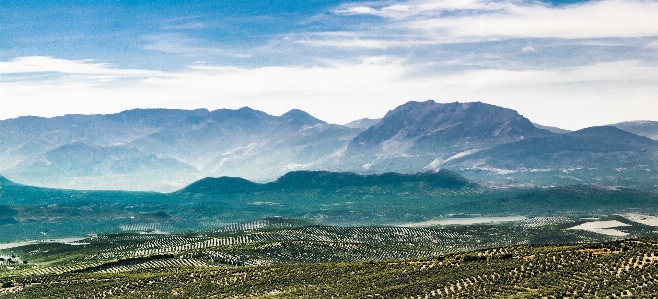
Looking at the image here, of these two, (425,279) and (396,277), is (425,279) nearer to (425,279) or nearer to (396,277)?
(425,279)

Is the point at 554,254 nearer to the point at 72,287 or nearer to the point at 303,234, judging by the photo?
the point at 72,287

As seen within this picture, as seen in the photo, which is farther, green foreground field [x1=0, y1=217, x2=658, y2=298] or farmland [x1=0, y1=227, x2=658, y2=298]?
green foreground field [x1=0, y1=217, x2=658, y2=298]

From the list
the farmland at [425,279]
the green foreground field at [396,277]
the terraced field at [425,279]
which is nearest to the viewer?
the terraced field at [425,279]

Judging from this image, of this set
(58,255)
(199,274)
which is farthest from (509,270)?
(58,255)

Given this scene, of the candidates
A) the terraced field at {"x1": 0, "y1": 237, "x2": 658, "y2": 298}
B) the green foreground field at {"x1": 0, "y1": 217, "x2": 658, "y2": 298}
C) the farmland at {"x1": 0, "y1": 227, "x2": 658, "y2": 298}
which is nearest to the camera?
the terraced field at {"x1": 0, "y1": 237, "x2": 658, "y2": 298}

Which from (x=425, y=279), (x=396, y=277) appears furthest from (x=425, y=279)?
(x=396, y=277)

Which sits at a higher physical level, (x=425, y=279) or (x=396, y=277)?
(x=425, y=279)

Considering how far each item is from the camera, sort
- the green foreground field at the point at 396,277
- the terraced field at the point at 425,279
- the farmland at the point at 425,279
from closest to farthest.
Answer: the terraced field at the point at 425,279
the farmland at the point at 425,279
the green foreground field at the point at 396,277

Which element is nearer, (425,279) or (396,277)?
(425,279)

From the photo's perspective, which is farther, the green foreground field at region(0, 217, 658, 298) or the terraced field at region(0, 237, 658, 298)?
the green foreground field at region(0, 217, 658, 298)

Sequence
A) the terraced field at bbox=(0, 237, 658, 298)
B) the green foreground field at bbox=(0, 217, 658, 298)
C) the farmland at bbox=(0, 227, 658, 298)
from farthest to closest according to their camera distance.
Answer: the green foreground field at bbox=(0, 217, 658, 298) → the farmland at bbox=(0, 227, 658, 298) → the terraced field at bbox=(0, 237, 658, 298)

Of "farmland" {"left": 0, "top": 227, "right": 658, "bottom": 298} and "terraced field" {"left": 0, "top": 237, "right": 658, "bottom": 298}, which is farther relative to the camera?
"farmland" {"left": 0, "top": 227, "right": 658, "bottom": 298}

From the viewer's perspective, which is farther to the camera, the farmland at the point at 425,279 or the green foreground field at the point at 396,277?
the green foreground field at the point at 396,277
